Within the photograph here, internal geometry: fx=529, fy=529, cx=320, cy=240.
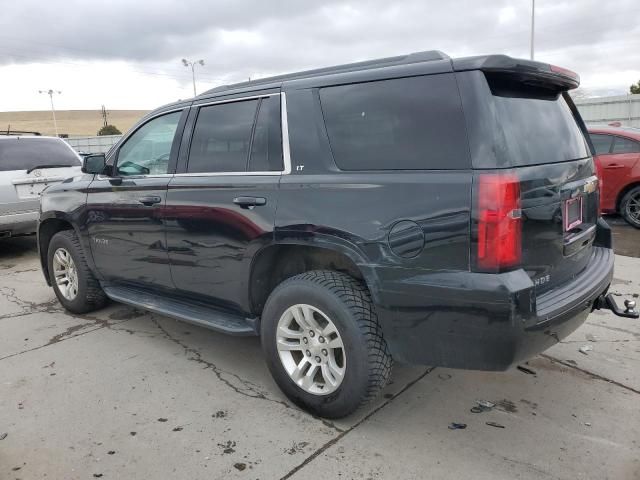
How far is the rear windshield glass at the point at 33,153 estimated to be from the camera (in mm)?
7242

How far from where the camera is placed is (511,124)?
2.53 metres

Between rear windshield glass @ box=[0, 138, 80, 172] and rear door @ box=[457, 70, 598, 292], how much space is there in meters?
6.80

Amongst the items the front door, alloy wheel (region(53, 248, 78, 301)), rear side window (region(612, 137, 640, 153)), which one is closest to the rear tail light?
the front door

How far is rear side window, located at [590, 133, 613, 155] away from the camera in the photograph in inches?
327

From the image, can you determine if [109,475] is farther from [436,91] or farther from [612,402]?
[612,402]

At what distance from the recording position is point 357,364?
108 inches

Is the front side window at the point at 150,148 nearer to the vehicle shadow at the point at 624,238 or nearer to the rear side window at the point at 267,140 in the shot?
the rear side window at the point at 267,140

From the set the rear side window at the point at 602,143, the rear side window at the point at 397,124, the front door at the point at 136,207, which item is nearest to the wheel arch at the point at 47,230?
the front door at the point at 136,207

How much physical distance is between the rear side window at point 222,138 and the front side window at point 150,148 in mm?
292

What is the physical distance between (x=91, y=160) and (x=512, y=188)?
343 centimetres

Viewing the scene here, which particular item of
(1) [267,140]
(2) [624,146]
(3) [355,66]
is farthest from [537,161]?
(2) [624,146]

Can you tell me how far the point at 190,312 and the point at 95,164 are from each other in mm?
1610

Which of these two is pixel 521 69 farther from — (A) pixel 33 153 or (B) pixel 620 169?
(A) pixel 33 153

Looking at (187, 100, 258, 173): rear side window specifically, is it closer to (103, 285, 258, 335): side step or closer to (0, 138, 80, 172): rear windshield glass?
(103, 285, 258, 335): side step
